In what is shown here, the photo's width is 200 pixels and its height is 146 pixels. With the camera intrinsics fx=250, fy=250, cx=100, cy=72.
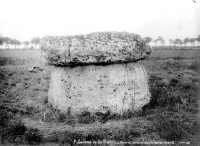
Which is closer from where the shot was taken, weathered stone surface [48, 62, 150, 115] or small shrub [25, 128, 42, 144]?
small shrub [25, 128, 42, 144]

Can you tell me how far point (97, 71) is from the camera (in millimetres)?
5988

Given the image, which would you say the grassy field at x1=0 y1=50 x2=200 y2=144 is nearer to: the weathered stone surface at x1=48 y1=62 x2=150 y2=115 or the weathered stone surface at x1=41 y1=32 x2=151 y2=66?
the weathered stone surface at x1=48 y1=62 x2=150 y2=115

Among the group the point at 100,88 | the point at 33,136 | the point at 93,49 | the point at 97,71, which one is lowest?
the point at 33,136

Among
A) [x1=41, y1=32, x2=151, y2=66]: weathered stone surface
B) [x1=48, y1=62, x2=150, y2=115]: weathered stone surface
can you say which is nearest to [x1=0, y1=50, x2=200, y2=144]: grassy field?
[x1=48, y1=62, x2=150, y2=115]: weathered stone surface

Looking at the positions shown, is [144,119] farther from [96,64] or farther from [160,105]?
[96,64]

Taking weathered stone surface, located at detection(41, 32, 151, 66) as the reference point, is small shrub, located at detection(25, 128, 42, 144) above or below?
below

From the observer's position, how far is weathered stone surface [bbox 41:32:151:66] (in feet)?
19.0

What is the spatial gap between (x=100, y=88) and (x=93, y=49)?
0.94m

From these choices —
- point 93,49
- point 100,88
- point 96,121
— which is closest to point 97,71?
point 100,88

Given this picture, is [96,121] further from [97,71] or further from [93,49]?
[93,49]

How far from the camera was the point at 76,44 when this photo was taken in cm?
586

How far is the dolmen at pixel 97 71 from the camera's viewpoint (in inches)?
229

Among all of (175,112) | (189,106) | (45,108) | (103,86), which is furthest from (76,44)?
(189,106)

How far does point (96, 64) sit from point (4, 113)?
2586 millimetres
